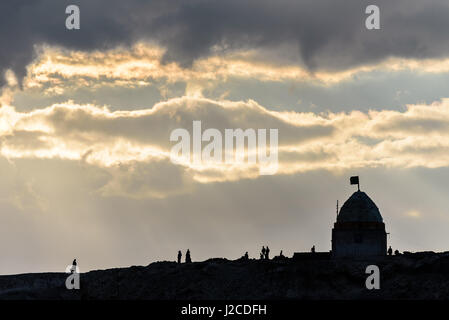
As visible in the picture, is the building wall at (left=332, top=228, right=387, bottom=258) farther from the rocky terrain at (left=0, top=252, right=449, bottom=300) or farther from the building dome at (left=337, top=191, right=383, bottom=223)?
the rocky terrain at (left=0, top=252, right=449, bottom=300)

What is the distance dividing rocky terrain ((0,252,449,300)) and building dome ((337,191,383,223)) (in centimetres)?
530

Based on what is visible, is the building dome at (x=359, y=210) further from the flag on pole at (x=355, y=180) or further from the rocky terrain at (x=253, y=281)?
the rocky terrain at (x=253, y=281)

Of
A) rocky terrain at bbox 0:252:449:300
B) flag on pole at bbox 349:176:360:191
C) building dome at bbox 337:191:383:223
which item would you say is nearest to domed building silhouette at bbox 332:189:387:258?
building dome at bbox 337:191:383:223

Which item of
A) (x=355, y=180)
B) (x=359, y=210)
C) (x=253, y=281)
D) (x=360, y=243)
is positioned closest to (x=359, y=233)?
(x=360, y=243)

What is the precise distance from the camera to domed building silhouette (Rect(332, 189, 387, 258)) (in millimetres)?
101188

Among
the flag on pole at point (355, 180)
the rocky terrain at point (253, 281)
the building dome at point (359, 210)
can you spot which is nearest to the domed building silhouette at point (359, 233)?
the building dome at point (359, 210)

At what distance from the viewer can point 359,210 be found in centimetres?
10212

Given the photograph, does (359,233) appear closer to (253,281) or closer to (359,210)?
(359,210)

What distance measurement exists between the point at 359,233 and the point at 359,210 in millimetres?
2298
